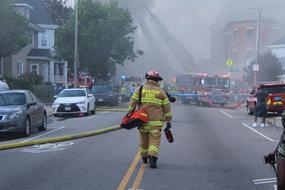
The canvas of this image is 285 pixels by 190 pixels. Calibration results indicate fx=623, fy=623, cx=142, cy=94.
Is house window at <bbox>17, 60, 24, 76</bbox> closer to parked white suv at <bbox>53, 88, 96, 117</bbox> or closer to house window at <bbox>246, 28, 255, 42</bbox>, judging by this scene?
parked white suv at <bbox>53, 88, 96, 117</bbox>

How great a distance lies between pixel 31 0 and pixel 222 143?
142 ft

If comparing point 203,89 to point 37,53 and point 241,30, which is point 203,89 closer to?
point 37,53

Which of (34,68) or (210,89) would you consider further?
(34,68)

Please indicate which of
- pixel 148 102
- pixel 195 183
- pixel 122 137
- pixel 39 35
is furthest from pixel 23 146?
pixel 39 35

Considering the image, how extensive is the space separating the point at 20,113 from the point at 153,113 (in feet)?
25.4

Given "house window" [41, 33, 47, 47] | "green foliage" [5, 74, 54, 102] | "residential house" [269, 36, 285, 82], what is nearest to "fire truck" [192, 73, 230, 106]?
"green foliage" [5, 74, 54, 102]

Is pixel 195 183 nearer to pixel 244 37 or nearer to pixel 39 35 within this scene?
pixel 39 35

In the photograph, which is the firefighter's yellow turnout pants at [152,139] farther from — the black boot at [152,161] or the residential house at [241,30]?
the residential house at [241,30]

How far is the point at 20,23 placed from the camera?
32.8 meters

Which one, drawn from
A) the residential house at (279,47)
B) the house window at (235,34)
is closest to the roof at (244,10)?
the residential house at (279,47)

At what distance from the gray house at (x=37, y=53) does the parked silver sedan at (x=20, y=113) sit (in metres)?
25.7

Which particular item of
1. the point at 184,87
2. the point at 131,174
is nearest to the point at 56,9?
the point at 184,87

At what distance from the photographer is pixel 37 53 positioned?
51.6 metres

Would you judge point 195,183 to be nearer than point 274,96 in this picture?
Yes
